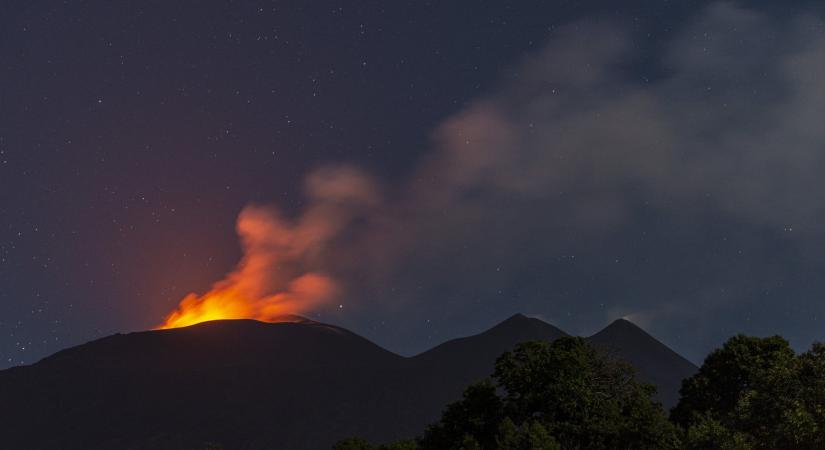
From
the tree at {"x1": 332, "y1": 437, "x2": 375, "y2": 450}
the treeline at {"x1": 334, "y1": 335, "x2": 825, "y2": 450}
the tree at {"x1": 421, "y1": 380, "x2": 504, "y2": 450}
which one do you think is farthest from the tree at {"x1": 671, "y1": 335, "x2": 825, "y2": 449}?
the tree at {"x1": 332, "y1": 437, "x2": 375, "y2": 450}

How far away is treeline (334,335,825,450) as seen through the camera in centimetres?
4259

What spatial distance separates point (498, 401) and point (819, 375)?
2978 centimetres

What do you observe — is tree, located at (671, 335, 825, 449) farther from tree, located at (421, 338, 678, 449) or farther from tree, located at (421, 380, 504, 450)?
tree, located at (421, 380, 504, 450)

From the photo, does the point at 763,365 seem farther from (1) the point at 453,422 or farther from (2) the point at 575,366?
(1) the point at 453,422

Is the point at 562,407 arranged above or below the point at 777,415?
above

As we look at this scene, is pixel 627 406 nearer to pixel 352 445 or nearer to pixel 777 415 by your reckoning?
pixel 777 415

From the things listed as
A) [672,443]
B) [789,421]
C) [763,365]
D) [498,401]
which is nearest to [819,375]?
[789,421]

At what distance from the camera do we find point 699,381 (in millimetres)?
71125

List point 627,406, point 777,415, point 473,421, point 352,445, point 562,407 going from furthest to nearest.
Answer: point 352,445
point 473,421
point 627,406
point 562,407
point 777,415

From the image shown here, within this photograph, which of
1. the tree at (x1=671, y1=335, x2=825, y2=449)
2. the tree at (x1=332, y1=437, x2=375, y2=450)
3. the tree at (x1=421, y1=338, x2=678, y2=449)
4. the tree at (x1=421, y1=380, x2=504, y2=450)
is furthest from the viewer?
the tree at (x1=332, y1=437, x2=375, y2=450)

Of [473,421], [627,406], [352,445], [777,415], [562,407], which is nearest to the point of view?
[777,415]

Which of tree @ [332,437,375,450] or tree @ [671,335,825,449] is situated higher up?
tree @ [332,437,375,450]

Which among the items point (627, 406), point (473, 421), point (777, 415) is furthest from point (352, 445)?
point (777, 415)

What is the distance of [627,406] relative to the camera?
61.0 metres
